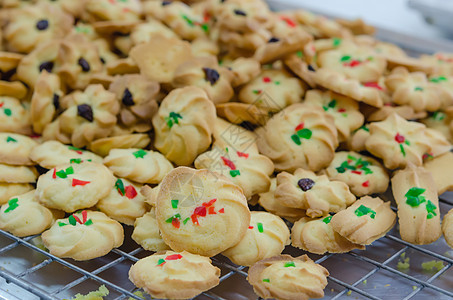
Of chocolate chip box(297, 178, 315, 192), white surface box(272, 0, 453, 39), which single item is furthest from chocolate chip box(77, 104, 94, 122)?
→ white surface box(272, 0, 453, 39)

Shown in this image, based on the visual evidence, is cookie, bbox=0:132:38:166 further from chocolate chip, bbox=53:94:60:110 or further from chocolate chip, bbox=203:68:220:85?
chocolate chip, bbox=203:68:220:85

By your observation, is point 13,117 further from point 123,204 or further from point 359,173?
point 359,173

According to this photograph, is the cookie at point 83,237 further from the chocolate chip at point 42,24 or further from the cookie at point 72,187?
the chocolate chip at point 42,24

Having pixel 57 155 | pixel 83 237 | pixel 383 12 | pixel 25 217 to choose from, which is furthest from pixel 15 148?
pixel 383 12

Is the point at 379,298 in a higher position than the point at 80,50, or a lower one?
lower

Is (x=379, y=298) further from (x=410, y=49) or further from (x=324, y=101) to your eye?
(x=410, y=49)

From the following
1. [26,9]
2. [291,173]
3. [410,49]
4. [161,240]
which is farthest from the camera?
[410,49]

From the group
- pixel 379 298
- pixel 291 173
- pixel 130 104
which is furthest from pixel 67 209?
pixel 379 298
